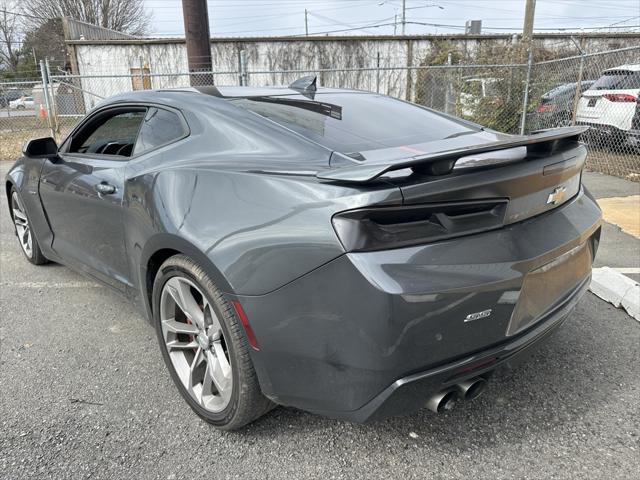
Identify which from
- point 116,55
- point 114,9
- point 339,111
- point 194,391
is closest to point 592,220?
point 339,111

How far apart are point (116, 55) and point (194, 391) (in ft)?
71.9

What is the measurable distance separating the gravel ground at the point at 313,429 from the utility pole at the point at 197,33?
278 inches

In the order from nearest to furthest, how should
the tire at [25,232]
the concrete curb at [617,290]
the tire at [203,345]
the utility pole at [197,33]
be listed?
1. the tire at [203,345]
2. the concrete curb at [617,290]
3. the tire at [25,232]
4. the utility pole at [197,33]

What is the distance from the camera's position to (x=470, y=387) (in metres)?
1.83

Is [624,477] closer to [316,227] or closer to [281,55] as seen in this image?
[316,227]

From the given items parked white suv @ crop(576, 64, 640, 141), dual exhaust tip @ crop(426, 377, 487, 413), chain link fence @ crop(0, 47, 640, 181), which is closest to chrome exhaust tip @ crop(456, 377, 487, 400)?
dual exhaust tip @ crop(426, 377, 487, 413)

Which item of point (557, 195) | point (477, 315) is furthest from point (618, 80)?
point (477, 315)

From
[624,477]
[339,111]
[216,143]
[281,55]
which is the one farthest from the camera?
[281,55]

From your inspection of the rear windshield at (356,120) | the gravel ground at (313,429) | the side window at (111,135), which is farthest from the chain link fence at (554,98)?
the gravel ground at (313,429)

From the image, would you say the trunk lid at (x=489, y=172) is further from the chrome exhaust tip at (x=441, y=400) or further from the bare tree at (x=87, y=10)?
A: the bare tree at (x=87, y=10)

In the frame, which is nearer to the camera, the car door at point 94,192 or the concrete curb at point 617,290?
the car door at point 94,192

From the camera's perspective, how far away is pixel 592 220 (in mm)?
2322

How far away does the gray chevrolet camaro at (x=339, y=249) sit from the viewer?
5.36 feet

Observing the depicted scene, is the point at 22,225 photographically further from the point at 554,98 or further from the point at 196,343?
the point at 554,98
